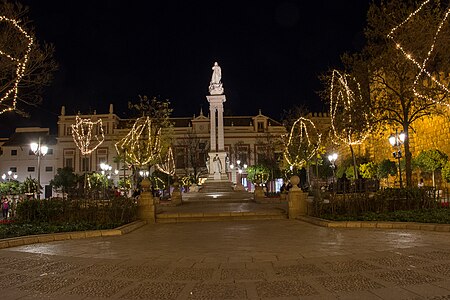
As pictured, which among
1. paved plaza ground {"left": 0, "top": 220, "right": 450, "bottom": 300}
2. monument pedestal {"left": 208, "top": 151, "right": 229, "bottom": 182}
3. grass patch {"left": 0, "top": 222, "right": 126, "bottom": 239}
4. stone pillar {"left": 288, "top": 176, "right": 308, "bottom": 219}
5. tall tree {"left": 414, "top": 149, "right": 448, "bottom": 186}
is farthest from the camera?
monument pedestal {"left": 208, "top": 151, "right": 229, "bottom": 182}

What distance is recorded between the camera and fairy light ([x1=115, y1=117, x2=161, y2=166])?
42500mm

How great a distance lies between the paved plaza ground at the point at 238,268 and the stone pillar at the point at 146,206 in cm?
556

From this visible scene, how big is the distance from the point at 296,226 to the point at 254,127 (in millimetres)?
65888

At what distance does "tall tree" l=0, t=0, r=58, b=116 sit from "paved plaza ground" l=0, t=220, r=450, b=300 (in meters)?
8.70

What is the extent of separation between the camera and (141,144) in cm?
4475

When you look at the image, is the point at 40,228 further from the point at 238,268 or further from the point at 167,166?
the point at 167,166

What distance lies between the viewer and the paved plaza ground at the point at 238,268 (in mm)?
5992

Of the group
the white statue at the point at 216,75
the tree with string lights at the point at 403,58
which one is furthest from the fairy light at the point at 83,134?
the tree with string lights at the point at 403,58

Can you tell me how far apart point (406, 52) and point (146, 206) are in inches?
526

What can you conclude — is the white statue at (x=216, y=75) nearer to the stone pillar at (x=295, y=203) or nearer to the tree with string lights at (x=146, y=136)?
the tree with string lights at (x=146, y=136)

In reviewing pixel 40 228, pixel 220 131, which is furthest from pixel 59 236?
pixel 220 131

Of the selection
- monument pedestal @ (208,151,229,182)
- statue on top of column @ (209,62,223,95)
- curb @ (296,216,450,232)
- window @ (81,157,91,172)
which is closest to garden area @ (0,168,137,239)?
curb @ (296,216,450,232)

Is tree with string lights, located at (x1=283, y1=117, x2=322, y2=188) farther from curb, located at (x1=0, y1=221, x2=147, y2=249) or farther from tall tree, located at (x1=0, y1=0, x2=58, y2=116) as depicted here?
curb, located at (x1=0, y1=221, x2=147, y2=249)

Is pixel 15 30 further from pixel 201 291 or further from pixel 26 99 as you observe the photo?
pixel 201 291
